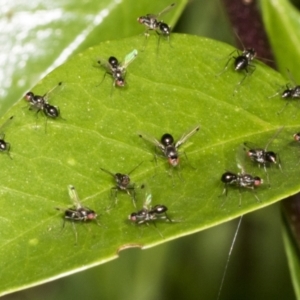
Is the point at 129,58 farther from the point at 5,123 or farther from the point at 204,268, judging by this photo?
the point at 204,268

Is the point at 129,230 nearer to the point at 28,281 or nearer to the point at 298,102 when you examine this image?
the point at 28,281

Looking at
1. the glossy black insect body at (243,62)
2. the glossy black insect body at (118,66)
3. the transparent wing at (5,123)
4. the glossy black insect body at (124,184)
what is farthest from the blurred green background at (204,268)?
the transparent wing at (5,123)

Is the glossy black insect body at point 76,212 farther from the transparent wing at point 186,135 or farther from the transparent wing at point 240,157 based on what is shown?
the transparent wing at point 240,157

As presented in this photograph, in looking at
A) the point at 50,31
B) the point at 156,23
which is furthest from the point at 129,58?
the point at 50,31

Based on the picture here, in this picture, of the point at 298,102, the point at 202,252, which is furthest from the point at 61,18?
the point at 202,252

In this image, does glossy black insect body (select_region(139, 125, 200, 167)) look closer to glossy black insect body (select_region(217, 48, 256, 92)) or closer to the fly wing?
the fly wing

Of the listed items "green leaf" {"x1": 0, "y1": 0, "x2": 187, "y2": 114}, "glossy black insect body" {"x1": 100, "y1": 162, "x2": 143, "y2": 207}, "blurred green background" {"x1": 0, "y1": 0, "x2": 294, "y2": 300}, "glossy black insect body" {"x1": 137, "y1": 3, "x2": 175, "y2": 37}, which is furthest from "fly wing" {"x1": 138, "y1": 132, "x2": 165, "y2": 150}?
"blurred green background" {"x1": 0, "y1": 0, "x2": 294, "y2": 300}
